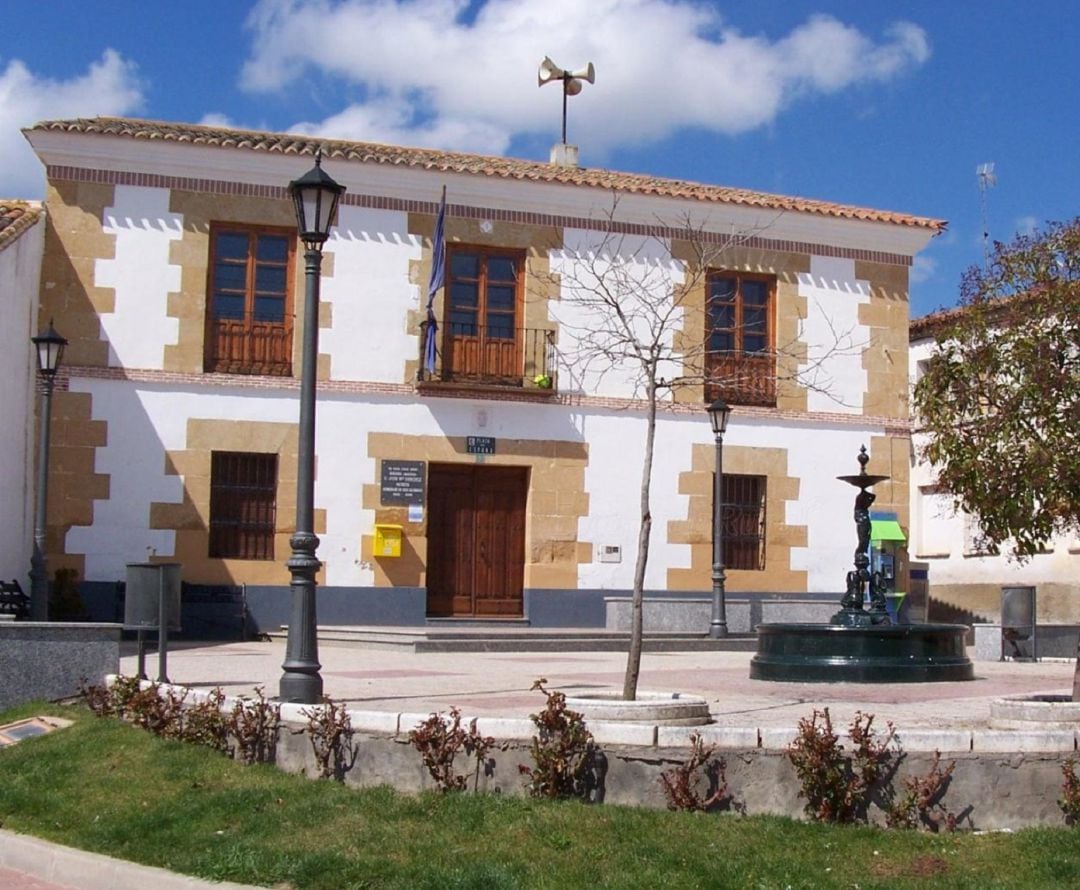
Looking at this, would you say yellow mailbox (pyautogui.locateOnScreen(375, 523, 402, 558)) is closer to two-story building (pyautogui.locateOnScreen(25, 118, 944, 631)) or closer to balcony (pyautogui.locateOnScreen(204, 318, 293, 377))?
two-story building (pyautogui.locateOnScreen(25, 118, 944, 631))

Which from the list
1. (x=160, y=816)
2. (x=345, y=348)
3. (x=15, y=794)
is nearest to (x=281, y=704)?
(x=160, y=816)

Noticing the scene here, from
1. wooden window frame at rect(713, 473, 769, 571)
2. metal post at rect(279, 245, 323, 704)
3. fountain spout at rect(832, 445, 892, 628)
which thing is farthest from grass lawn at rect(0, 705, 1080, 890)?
wooden window frame at rect(713, 473, 769, 571)

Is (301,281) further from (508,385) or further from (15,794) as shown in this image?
(15,794)

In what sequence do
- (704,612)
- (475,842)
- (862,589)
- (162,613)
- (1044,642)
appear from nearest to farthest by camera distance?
(475,842)
(162,613)
(862,589)
(1044,642)
(704,612)

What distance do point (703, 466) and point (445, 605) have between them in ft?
14.4

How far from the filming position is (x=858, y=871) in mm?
6387

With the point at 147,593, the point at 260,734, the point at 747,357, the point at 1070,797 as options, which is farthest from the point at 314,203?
the point at 747,357

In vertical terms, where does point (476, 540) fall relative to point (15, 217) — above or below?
Answer: below

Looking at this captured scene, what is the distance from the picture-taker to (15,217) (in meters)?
18.4

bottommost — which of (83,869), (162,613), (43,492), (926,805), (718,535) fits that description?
(83,869)

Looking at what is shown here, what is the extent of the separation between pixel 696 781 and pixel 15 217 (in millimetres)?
14145

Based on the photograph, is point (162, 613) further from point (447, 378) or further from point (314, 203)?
point (447, 378)

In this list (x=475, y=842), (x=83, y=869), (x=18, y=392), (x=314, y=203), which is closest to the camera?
(x=475, y=842)

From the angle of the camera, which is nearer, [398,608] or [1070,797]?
[1070,797]
